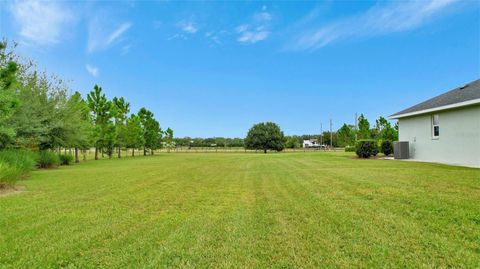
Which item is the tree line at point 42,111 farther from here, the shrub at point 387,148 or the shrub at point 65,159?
the shrub at point 387,148

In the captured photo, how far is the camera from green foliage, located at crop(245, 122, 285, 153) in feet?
183

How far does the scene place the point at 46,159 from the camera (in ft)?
56.9

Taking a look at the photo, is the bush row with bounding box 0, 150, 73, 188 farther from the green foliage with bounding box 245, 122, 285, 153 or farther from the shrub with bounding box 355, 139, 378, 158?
the green foliage with bounding box 245, 122, 285, 153

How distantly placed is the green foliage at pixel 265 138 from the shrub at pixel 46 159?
41.3 meters

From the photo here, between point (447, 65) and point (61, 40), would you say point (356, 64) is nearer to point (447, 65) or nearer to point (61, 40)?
point (447, 65)

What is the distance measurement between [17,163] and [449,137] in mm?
20184

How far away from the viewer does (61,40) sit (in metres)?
16.8

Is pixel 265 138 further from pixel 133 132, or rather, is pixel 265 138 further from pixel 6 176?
pixel 6 176

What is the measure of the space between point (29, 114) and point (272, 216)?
54.5 feet

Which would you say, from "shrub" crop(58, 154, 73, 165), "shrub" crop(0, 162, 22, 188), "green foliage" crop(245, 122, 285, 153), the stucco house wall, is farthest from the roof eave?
"green foliage" crop(245, 122, 285, 153)

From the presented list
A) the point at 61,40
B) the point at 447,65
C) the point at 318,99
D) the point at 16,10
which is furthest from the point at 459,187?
the point at 318,99

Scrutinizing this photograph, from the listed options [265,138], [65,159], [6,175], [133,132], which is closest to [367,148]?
[6,175]

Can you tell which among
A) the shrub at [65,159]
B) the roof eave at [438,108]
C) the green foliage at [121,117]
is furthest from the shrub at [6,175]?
the green foliage at [121,117]

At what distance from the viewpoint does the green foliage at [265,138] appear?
2196 inches
